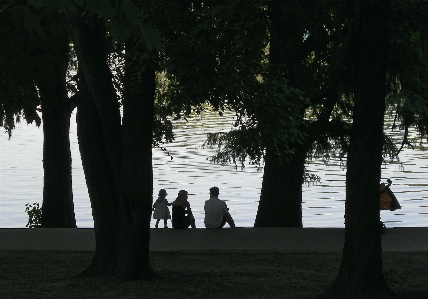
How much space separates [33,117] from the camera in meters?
20.8

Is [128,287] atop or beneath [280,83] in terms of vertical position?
beneath

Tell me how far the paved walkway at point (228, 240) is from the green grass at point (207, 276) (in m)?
0.57

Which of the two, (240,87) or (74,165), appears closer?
(240,87)

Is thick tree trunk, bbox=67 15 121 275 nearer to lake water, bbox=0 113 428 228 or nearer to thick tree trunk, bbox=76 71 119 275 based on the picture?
thick tree trunk, bbox=76 71 119 275

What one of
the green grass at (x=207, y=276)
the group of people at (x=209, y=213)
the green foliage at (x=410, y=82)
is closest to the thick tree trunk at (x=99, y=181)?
the green grass at (x=207, y=276)

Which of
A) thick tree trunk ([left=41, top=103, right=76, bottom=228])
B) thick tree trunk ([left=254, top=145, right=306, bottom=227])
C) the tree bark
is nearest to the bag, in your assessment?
thick tree trunk ([left=254, top=145, right=306, bottom=227])

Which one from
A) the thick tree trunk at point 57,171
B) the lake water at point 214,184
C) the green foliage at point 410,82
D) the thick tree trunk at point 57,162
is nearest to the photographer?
the green foliage at point 410,82

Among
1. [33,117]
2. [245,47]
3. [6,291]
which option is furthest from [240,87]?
[33,117]

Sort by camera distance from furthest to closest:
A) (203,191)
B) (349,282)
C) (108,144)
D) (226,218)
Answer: (203,191)
(226,218)
(108,144)
(349,282)

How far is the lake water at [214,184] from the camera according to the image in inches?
1326

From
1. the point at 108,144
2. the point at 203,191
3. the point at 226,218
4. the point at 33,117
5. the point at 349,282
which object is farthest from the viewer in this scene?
the point at 203,191

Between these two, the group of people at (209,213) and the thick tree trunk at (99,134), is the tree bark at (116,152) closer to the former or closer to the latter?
the thick tree trunk at (99,134)

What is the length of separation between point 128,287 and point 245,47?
3.41 meters

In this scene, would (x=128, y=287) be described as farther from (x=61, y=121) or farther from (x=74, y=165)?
(x=74, y=165)
